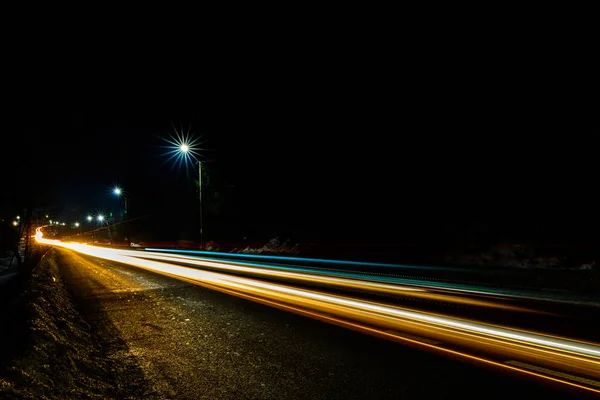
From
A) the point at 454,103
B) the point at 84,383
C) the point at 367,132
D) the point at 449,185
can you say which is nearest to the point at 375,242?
the point at 449,185


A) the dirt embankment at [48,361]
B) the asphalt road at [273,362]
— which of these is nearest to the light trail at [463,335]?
the asphalt road at [273,362]

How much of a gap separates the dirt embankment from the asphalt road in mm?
321

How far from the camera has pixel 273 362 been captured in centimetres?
599

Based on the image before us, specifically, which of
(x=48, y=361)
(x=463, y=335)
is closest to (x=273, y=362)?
(x=48, y=361)

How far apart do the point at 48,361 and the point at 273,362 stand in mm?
2949

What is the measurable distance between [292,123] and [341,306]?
28.6m

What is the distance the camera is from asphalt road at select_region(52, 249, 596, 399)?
192 inches

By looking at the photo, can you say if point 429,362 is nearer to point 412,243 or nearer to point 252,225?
point 412,243

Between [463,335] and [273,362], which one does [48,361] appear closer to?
[273,362]

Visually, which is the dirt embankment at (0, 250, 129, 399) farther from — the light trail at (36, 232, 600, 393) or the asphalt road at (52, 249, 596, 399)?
the light trail at (36, 232, 600, 393)

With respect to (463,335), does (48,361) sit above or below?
above

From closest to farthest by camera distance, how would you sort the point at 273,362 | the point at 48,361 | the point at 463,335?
1. the point at 48,361
2. the point at 273,362
3. the point at 463,335

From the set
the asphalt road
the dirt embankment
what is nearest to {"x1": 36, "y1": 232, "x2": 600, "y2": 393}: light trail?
the asphalt road

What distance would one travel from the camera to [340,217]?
32.3m
